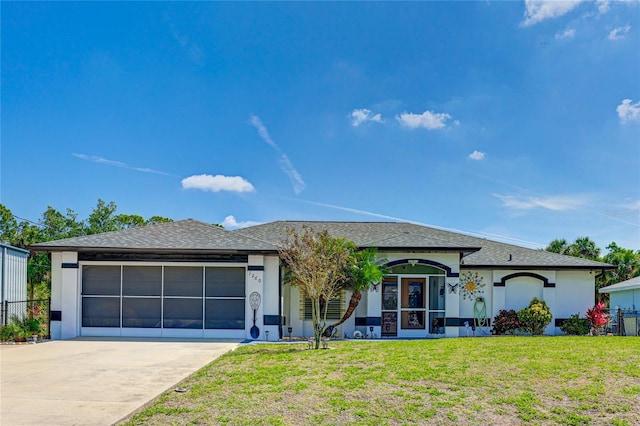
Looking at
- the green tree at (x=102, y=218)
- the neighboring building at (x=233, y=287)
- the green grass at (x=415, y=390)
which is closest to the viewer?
the green grass at (x=415, y=390)

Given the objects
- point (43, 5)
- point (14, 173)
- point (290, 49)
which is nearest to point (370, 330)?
point (290, 49)

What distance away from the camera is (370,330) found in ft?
57.2

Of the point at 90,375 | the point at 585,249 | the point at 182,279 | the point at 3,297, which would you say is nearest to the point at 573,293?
the point at 585,249

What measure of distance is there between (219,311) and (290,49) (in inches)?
384

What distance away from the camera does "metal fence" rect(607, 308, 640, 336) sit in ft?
61.0

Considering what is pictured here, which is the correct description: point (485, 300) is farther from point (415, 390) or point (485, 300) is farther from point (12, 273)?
point (12, 273)

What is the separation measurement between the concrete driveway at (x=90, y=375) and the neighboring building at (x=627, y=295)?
18105 mm

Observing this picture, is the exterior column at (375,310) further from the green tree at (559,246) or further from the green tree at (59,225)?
the green tree at (59,225)

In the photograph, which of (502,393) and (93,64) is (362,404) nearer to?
(502,393)

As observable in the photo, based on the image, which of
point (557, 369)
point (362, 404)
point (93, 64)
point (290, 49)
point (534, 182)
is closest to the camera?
point (362, 404)

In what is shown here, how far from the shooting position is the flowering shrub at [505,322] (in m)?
18.5

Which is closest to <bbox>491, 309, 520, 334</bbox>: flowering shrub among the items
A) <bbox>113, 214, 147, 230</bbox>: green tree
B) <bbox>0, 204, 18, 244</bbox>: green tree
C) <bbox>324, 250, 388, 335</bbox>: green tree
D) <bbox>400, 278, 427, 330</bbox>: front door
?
<bbox>400, 278, 427, 330</bbox>: front door

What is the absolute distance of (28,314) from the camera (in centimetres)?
1723

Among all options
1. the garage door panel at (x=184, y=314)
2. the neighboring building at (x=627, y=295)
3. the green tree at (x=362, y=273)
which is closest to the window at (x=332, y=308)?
the green tree at (x=362, y=273)
